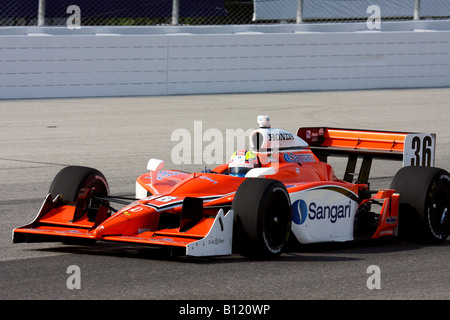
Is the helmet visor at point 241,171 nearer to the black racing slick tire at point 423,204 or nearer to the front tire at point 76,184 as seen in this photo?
the front tire at point 76,184

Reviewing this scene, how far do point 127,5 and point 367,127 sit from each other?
6.69 meters

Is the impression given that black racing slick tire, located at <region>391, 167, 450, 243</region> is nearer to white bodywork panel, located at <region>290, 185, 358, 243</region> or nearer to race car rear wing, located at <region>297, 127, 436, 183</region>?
white bodywork panel, located at <region>290, 185, 358, 243</region>

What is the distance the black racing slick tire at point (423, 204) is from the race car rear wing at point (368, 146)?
68 centimetres

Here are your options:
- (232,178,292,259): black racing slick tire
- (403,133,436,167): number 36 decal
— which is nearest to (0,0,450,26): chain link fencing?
(403,133,436,167): number 36 decal

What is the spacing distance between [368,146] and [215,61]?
1174 cm

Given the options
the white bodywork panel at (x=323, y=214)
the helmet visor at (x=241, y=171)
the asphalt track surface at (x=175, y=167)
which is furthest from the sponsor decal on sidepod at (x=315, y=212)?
the helmet visor at (x=241, y=171)

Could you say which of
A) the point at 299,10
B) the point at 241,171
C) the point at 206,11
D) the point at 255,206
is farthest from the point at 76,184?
the point at 299,10

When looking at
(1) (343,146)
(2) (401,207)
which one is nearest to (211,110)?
(1) (343,146)

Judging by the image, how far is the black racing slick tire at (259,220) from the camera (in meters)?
6.50

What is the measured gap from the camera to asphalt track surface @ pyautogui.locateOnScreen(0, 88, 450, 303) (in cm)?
579

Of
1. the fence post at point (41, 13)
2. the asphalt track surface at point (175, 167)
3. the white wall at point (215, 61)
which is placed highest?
the fence post at point (41, 13)

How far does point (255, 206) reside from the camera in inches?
256

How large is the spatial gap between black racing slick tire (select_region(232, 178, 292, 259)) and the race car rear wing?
1962 millimetres

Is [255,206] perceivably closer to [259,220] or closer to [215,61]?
[259,220]
